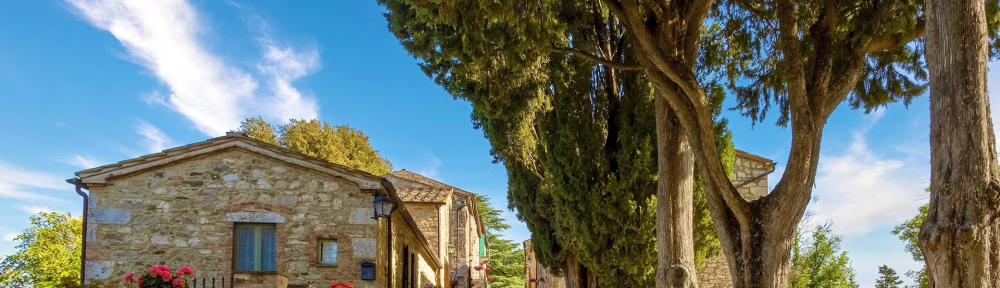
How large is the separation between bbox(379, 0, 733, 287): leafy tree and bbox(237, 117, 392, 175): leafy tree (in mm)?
16519

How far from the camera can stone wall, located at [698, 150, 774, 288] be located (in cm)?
1614

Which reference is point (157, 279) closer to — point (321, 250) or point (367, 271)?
point (321, 250)

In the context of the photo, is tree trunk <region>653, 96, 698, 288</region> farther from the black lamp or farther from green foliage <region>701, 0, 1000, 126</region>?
the black lamp

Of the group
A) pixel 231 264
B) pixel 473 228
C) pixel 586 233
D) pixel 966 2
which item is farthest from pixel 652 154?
pixel 473 228

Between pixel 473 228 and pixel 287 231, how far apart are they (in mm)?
17270

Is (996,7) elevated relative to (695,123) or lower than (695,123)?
elevated

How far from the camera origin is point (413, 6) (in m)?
7.06

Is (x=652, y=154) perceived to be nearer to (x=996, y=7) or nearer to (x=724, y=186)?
(x=724, y=186)

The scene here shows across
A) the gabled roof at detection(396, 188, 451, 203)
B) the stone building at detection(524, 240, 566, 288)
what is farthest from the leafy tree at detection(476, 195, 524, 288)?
the gabled roof at detection(396, 188, 451, 203)

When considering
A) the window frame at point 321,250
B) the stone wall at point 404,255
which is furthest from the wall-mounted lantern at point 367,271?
the stone wall at point 404,255

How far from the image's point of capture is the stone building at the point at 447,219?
750 inches

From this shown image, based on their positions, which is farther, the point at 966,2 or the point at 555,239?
the point at 555,239

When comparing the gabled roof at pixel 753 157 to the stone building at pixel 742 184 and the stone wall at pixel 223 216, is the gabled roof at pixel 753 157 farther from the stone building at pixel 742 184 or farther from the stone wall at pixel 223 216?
the stone wall at pixel 223 216

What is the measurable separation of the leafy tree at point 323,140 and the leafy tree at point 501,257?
1009 cm
